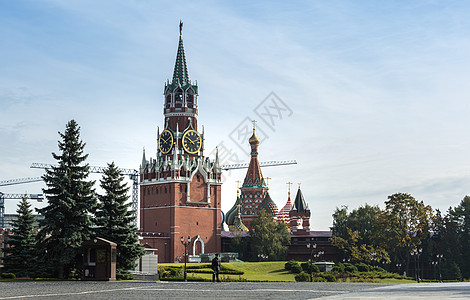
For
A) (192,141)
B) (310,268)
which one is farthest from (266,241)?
(310,268)

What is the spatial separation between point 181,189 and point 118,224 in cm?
4322

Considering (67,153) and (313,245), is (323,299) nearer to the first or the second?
(67,153)

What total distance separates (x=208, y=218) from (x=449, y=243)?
31080 mm

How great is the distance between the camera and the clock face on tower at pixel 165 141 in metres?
85.8

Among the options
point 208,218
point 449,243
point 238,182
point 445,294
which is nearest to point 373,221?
point 449,243

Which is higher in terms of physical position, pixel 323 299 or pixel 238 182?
pixel 238 182

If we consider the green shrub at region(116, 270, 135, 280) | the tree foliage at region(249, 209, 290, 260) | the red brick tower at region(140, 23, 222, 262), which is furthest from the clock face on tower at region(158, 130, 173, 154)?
the green shrub at region(116, 270, 135, 280)

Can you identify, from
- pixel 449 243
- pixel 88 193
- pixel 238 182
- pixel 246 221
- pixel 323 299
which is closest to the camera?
pixel 323 299

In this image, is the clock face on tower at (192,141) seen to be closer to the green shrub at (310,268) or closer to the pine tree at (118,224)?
the green shrub at (310,268)

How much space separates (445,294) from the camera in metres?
18.5

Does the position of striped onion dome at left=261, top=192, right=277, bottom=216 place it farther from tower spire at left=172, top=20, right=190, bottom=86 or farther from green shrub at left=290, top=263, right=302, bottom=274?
green shrub at left=290, top=263, right=302, bottom=274

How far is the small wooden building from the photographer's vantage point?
110ft

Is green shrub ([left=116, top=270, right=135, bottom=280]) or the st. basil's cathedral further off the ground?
the st. basil's cathedral

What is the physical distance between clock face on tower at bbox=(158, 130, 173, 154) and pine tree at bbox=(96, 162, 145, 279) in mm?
44260
